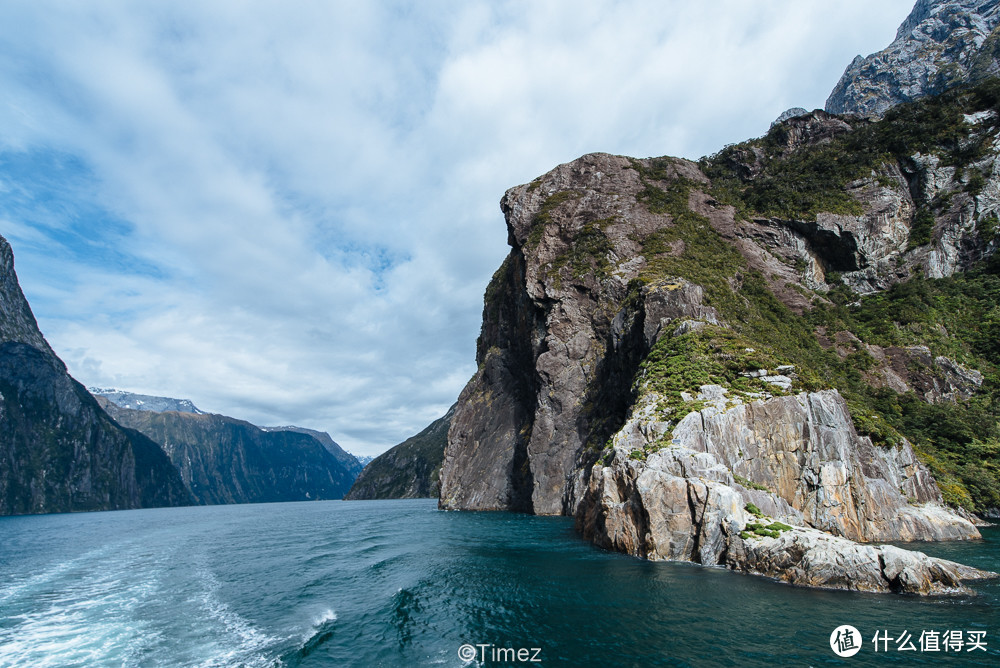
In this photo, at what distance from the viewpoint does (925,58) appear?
145m

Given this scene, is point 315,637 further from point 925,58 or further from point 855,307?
point 925,58

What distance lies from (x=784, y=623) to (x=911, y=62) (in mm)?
207349

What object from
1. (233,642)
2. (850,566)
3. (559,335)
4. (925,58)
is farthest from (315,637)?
(925,58)

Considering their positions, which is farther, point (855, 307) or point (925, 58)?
point (925, 58)

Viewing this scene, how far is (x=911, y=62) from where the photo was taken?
486 ft

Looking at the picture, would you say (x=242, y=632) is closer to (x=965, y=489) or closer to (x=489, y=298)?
(x=965, y=489)

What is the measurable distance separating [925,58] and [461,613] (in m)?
212

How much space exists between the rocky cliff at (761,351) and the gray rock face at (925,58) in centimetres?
7653

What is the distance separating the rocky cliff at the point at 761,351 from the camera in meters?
27.3

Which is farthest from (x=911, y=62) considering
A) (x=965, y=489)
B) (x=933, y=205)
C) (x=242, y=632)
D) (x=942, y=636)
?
(x=242, y=632)

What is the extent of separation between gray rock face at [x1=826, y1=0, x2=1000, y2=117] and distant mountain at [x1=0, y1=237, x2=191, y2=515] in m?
298

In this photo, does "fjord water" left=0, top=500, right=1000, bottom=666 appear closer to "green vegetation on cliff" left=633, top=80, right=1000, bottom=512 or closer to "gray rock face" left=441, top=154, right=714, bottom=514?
"green vegetation on cliff" left=633, top=80, right=1000, bottom=512

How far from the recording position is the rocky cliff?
2728 centimetres

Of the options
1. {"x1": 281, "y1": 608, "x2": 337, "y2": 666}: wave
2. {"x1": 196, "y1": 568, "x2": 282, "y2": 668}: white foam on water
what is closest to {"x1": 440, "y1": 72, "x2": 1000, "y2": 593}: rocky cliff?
{"x1": 281, "y1": 608, "x2": 337, "y2": 666}: wave
